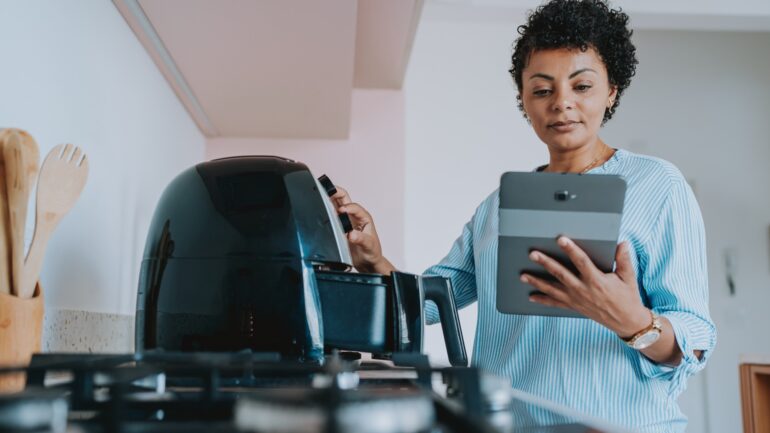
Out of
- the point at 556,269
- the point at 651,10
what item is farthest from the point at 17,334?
the point at 651,10

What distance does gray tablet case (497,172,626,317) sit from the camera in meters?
0.71

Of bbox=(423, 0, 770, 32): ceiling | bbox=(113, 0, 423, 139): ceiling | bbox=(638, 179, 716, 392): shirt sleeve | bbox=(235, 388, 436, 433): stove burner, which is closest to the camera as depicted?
bbox=(235, 388, 436, 433): stove burner

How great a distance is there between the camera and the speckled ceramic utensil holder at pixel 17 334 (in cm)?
53

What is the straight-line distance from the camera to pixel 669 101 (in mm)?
3434

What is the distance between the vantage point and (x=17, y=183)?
550mm

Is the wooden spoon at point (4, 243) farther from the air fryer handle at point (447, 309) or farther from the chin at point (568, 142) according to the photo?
the chin at point (568, 142)

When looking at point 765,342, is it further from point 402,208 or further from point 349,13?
point 349,13

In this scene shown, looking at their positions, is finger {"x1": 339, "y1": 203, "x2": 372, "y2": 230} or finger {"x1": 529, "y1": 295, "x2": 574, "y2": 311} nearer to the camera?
finger {"x1": 529, "y1": 295, "x2": 574, "y2": 311}

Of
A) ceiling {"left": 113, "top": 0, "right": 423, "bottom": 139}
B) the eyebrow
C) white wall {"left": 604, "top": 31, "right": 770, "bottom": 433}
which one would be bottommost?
the eyebrow

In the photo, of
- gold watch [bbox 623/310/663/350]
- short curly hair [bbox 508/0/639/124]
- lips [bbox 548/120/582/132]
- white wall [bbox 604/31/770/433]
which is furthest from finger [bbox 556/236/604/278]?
white wall [bbox 604/31/770/433]

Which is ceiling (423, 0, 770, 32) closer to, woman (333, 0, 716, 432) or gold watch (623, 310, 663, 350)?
woman (333, 0, 716, 432)

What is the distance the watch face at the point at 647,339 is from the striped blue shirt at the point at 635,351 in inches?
1.2

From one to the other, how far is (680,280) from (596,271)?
8.3 inches

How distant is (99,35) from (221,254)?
42 centimetres
